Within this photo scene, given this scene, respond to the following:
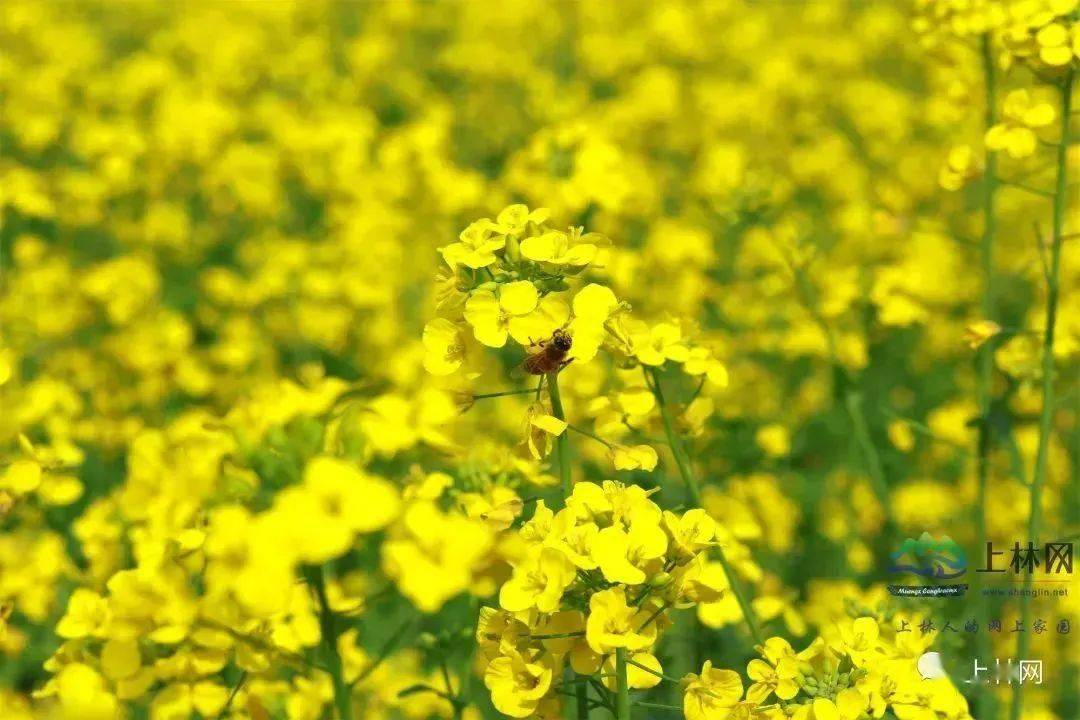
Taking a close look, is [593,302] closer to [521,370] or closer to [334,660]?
[521,370]

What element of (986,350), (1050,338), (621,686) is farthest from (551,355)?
(986,350)

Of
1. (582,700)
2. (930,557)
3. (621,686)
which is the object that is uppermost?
(621,686)

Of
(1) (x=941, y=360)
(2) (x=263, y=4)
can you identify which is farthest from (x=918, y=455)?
(2) (x=263, y=4)

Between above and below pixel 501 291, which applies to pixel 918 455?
below

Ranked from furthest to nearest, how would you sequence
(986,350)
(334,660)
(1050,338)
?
(986,350) → (1050,338) → (334,660)

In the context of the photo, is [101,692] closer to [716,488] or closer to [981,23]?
[716,488]

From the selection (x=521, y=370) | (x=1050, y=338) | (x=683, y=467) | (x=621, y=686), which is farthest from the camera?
(x=1050, y=338)
